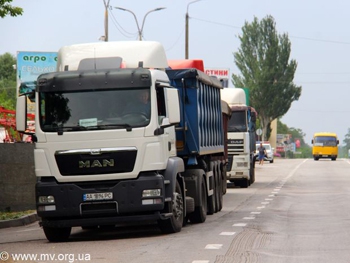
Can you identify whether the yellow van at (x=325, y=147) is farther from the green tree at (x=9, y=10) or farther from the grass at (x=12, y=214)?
the green tree at (x=9, y=10)

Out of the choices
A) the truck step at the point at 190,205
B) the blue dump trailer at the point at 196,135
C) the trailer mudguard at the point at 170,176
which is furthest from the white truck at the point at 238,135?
the trailer mudguard at the point at 170,176

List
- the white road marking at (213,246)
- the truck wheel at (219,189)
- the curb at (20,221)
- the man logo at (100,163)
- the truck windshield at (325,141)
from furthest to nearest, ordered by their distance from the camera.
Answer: the truck windshield at (325,141) < the truck wheel at (219,189) < the curb at (20,221) < the man logo at (100,163) < the white road marking at (213,246)

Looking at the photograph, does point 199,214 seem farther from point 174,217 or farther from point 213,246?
point 213,246

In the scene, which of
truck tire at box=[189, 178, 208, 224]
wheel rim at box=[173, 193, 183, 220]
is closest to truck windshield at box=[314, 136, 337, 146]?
truck tire at box=[189, 178, 208, 224]

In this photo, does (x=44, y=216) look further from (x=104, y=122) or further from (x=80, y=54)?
(x=80, y=54)

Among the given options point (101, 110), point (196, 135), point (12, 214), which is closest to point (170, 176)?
point (101, 110)

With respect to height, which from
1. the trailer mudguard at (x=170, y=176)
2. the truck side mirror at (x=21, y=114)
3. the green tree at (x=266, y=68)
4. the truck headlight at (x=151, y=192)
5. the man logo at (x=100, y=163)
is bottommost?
the truck headlight at (x=151, y=192)

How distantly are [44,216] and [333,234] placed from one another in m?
4.54

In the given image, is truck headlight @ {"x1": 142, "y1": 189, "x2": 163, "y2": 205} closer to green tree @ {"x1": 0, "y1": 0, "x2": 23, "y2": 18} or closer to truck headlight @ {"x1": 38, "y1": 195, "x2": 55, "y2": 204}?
truck headlight @ {"x1": 38, "y1": 195, "x2": 55, "y2": 204}

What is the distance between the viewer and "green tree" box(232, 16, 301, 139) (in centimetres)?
12119

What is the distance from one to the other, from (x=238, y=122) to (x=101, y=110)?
20389 millimetres

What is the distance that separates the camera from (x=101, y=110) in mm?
16109

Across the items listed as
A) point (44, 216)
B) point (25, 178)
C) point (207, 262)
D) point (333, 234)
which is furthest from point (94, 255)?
point (25, 178)

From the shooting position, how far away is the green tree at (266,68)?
121 m
